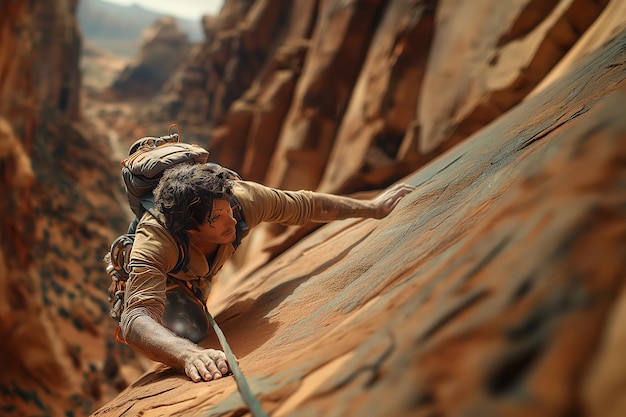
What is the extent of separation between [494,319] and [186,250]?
72.7 inches

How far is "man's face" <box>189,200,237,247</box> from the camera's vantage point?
7.93 ft

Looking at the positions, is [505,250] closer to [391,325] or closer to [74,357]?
[391,325]

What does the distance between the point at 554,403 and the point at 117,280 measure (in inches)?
97.4

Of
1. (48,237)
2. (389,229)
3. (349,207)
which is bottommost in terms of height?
(389,229)

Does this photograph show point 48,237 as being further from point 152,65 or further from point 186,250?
point 152,65

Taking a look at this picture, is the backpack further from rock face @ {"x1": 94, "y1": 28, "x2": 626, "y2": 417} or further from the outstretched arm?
rock face @ {"x1": 94, "y1": 28, "x2": 626, "y2": 417}

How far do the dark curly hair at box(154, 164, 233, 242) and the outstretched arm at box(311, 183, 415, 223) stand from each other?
0.81 meters

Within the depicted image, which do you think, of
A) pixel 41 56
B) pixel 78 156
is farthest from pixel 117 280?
pixel 41 56

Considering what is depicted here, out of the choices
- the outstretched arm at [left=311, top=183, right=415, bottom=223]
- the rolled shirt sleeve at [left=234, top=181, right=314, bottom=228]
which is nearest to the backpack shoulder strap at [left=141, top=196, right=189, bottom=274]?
the rolled shirt sleeve at [left=234, top=181, right=314, bottom=228]

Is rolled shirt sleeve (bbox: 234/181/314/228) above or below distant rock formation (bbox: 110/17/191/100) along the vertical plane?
below

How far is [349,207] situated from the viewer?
3.18 meters

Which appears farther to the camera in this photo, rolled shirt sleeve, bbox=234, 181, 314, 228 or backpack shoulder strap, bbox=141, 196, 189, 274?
rolled shirt sleeve, bbox=234, 181, 314, 228

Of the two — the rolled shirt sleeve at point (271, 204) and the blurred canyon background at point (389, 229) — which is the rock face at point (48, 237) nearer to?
the blurred canyon background at point (389, 229)

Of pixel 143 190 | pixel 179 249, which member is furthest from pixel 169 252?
pixel 143 190
